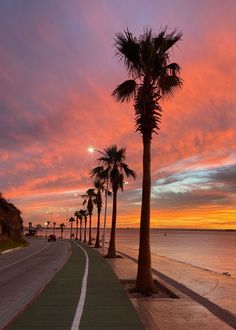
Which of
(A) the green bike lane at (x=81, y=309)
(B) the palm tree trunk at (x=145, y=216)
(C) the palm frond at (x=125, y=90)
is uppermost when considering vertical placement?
(C) the palm frond at (x=125, y=90)

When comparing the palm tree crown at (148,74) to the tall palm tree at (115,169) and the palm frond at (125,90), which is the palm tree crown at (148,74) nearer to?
the palm frond at (125,90)

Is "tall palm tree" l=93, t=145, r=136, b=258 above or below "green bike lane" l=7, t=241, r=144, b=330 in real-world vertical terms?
above

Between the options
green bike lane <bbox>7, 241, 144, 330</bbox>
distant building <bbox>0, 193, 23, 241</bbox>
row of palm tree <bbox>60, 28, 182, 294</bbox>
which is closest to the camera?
green bike lane <bbox>7, 241, 144, 330</bbox>

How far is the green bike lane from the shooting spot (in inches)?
422

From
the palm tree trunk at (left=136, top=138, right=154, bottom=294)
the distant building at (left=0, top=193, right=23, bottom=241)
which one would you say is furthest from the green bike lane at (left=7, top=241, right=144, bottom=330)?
the distant building at (left=0, top=193, right=23, bottom=241)

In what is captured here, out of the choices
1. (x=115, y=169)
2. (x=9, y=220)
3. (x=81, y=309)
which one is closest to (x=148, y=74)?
(x=81, y=309)

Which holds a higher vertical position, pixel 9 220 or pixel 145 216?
pixel 9 220

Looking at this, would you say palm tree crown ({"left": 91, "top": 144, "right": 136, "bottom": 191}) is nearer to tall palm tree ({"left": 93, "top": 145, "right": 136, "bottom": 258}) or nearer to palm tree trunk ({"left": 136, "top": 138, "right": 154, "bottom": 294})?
tall palm tree ({"left": 93, "top": 145, "right": 136, "bottom": 258})

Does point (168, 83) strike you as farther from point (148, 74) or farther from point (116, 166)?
point (116, 166)

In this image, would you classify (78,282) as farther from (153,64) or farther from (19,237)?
(19,237)

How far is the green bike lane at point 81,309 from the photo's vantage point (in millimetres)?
10711

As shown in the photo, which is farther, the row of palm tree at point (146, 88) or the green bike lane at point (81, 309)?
the row of palm tree at point (146, 88)

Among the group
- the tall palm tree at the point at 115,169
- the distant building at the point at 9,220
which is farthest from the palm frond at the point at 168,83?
the distant building at the point at 9,220

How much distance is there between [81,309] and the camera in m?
12.9
